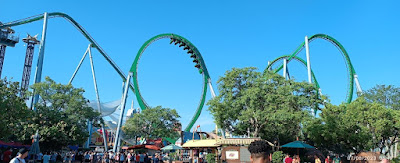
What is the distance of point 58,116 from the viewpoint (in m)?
23.8

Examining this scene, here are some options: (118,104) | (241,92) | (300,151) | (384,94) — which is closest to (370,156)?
(300,151)

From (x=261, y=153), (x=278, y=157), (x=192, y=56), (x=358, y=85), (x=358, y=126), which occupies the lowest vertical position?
(x=278, y=157)

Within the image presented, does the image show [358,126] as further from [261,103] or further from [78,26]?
[78,26]

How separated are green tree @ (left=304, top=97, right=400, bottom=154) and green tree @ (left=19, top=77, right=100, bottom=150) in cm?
1759

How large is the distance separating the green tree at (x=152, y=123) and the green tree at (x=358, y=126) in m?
17.9

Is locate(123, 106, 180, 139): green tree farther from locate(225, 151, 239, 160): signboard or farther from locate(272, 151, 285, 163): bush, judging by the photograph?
locate(225, 151, 239, 160): signboard

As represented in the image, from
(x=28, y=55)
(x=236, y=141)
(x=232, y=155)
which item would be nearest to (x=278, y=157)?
(x=236, y=141)

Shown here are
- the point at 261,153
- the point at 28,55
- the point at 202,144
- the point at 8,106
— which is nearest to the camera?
the point at 261,153

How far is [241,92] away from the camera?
22750 mm

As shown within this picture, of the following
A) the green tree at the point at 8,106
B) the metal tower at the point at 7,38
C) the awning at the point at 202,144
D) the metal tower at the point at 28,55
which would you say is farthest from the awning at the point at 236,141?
the metal tower at the point at 28,55

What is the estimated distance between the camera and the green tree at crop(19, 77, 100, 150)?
2250cm

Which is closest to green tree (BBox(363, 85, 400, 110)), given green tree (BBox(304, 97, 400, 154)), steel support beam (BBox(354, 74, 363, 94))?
steel support beam (BBox(354, 74, 363, 94))

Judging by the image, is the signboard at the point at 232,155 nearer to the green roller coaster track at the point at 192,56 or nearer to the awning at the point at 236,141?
the awning at the point at 236,141

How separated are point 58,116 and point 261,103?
50.2ft
